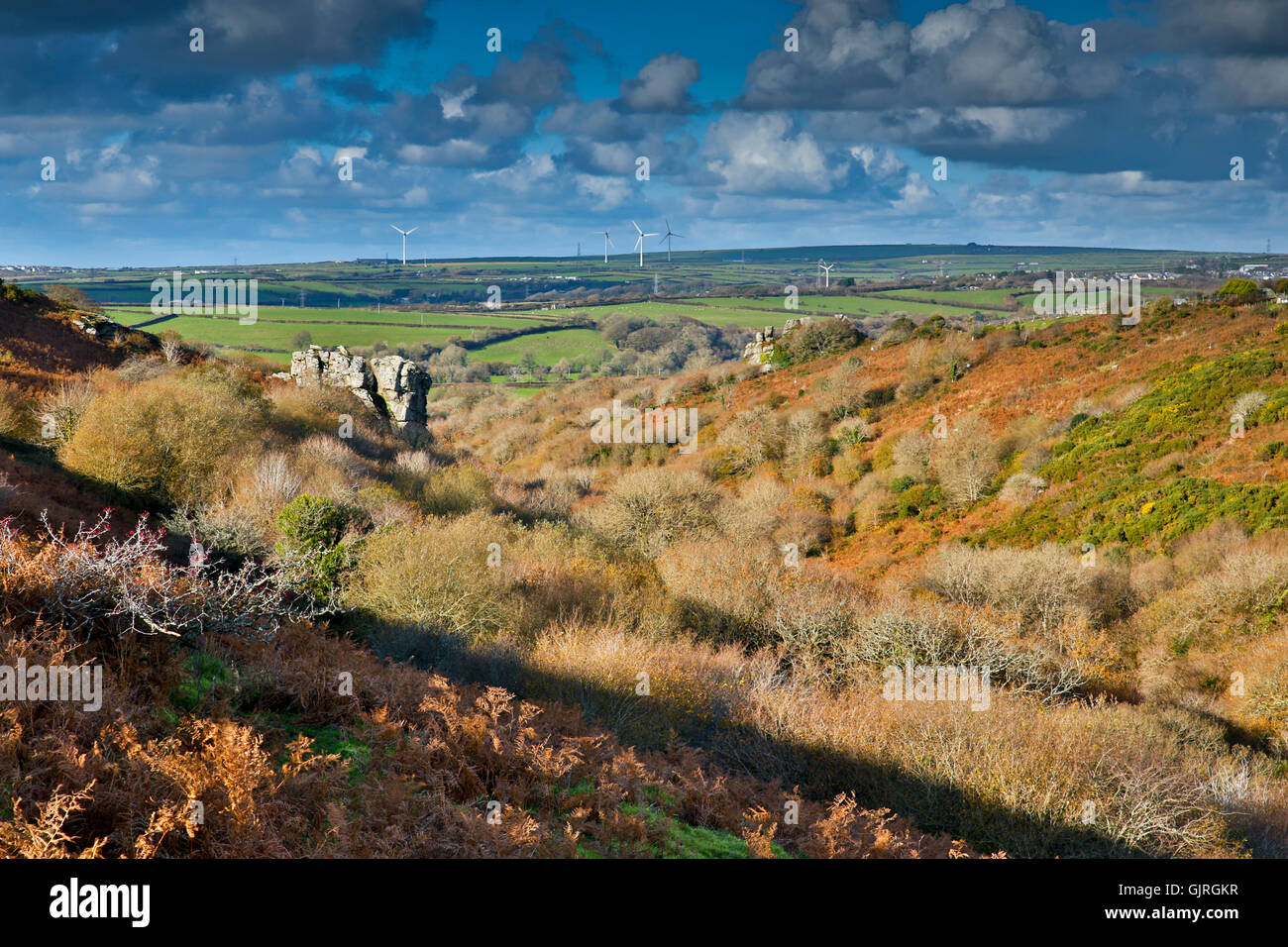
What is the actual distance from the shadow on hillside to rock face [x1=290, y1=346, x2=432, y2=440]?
37277 mm

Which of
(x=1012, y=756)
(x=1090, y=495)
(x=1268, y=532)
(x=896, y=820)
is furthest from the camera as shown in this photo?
(x=1090, y=495)

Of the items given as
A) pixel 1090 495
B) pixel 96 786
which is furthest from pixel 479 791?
pixel 1090 495

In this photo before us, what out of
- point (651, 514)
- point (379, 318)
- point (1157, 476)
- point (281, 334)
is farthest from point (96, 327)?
point (379, 318)

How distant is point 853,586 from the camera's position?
25.3 m

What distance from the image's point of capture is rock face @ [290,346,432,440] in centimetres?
4956

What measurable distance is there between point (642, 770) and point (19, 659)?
576cm

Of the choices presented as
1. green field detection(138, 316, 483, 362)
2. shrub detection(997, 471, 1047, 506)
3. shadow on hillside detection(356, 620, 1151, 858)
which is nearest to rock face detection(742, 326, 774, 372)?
shrub detection(997, 471, 1047, 506)

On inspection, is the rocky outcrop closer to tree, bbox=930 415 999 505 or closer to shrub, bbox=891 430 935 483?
shrub, bbox=891 430 935 483

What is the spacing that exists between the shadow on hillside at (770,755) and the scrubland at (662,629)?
2.4 inches

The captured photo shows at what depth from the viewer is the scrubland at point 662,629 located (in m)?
6.76

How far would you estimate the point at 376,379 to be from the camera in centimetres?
5306

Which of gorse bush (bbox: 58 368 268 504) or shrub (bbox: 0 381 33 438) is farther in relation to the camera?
shrub (bbox: 0 381 33 438)

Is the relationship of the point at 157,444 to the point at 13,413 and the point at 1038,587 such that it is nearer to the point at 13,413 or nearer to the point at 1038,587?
the point at 13,413
